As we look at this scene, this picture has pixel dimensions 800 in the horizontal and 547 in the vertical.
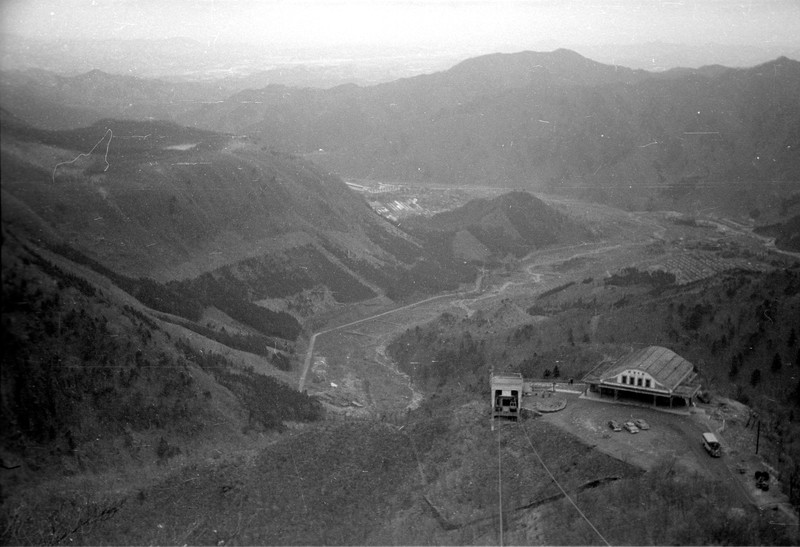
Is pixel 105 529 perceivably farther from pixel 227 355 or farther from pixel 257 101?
pixel 257 101

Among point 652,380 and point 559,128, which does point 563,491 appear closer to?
point 652,380

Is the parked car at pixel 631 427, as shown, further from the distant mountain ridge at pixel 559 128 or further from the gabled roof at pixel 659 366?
the distant mountain ridge at pixel 559 128

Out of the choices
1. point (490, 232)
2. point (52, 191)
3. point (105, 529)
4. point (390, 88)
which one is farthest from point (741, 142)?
point (105, 529)

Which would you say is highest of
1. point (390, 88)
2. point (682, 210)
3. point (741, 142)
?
point (390, 88)

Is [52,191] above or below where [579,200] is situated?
above

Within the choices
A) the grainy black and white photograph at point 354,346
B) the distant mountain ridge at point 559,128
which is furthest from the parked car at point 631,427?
the distant mountain ridge at point 559,128
